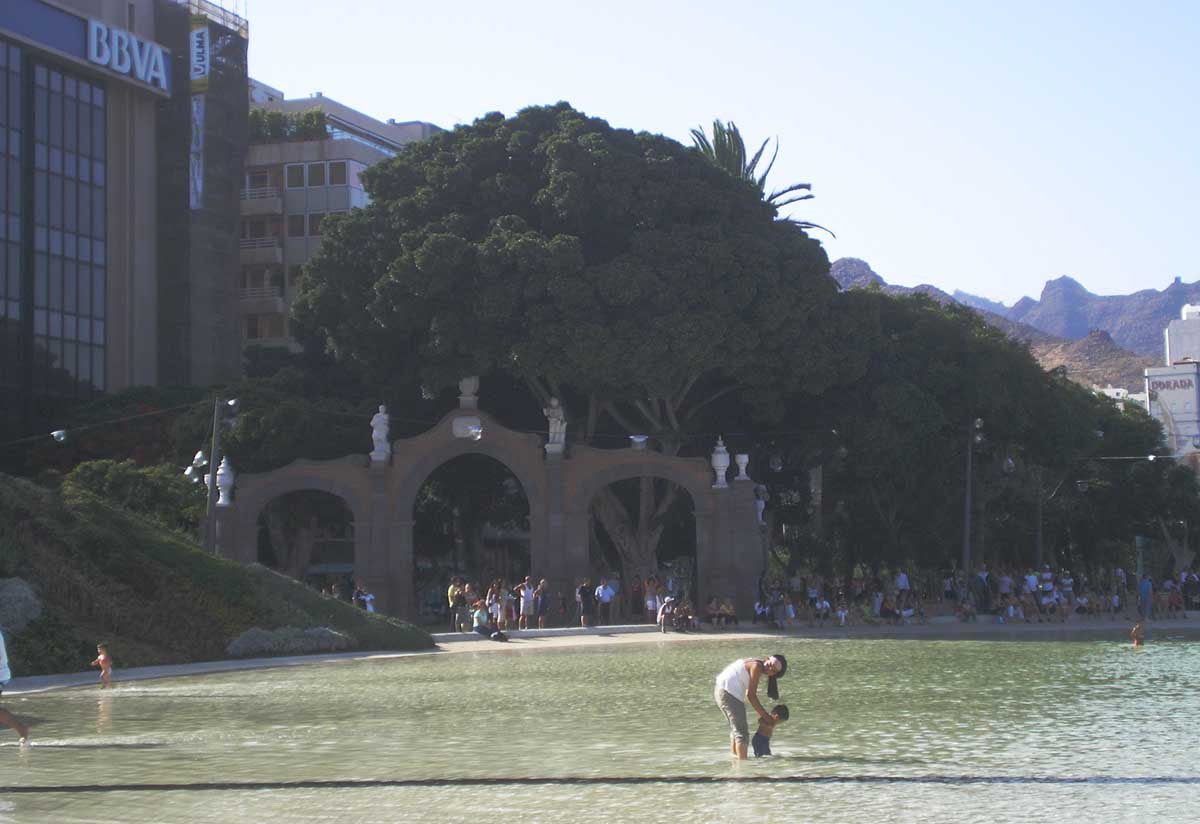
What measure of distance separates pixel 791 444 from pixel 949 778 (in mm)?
36799

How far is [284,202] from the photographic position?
78688 mm

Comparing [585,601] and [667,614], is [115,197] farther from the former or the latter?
[667,614]

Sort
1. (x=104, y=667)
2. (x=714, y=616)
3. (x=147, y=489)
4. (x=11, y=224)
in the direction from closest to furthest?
(x=104, y=667)
(x=714, y=616)
(x=147, y=489)
(x=11, y=224)

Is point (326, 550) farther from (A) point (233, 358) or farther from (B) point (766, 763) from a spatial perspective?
(B) point (766, 763)

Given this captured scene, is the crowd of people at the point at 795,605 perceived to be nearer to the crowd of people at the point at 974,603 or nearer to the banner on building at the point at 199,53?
the crowd of people at the point at 974,603

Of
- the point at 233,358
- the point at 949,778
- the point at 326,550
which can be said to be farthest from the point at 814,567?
the point at 949,778

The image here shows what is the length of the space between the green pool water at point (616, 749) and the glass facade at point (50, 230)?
39462 mm

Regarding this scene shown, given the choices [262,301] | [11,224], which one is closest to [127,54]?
[11,224]

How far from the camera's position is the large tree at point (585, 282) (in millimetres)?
43312

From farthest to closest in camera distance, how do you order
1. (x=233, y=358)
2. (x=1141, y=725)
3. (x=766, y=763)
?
(x=233, y=358), (x=1141, y=725), (x=766, y=763)

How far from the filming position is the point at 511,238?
44.1m

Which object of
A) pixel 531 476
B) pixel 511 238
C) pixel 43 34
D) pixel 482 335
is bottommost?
pixel 531 476

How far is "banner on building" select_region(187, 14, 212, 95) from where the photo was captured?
69000 millimetres

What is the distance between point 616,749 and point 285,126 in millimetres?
71159
